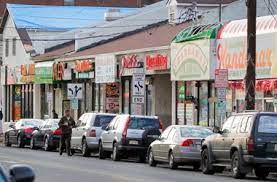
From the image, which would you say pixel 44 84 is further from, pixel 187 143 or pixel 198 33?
pixel 187 143

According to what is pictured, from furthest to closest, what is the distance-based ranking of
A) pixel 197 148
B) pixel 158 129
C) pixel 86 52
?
pixel 86 52, pixel 158 129, pixel 197 148

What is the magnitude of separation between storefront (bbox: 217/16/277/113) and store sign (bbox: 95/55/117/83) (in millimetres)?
11335

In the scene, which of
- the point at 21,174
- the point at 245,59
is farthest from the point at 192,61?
the point at 21,174

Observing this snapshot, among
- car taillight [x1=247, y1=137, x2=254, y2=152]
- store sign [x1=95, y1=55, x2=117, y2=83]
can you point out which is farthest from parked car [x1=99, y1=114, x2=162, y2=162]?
store sign [x1=95, y1=55, x2=117, y2=83]

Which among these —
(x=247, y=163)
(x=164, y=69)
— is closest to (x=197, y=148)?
(x=247, y=163)

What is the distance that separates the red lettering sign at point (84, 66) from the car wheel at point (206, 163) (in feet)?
81.3

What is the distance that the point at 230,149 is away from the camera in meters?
23.2

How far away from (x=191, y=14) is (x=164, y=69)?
5.98m

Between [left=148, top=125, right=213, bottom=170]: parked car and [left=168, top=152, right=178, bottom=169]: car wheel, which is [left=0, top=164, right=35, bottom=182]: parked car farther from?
[left=168, top=152, right=178, bottom=169]: car wheel

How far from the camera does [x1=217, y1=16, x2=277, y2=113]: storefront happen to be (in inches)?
1265

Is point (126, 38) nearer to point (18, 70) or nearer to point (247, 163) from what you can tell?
point (18, 70)

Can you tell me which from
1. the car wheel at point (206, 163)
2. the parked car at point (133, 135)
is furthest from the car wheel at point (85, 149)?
the car wheel at point (206, 163)

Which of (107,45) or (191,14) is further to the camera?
(107,45)

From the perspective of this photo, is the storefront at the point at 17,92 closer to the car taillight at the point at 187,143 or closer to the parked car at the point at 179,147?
the parked car at the point at 179,147
